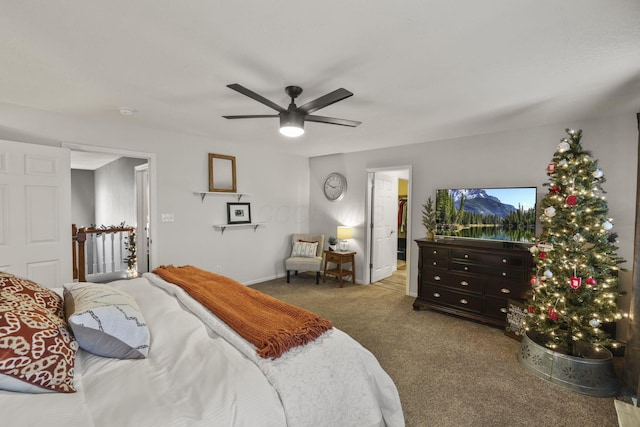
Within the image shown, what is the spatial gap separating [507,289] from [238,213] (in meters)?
3.89

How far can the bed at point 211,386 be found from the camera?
103 cm

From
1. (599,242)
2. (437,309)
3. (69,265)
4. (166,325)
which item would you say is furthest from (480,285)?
(69,265)

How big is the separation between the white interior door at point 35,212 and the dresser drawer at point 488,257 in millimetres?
4486

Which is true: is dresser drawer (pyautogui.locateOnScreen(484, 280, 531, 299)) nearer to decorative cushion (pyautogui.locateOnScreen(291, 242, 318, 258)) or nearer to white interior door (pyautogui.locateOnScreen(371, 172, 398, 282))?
white interior door (pyautogui.locateOnScreen(371, 172, 398, 282))

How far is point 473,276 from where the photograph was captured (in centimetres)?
365

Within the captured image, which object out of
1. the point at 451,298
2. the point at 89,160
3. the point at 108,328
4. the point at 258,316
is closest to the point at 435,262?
the point at 451,298

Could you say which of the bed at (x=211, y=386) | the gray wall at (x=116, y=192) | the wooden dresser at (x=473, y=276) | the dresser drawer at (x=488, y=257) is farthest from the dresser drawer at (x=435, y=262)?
the gray wall at (x=116, y=192)

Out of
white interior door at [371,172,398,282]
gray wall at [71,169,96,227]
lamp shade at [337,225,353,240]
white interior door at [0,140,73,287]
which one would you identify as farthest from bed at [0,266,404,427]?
gray wall at [71,169,96,227]

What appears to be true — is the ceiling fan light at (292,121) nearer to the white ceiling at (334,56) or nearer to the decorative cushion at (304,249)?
the white ceiling at (334,56)

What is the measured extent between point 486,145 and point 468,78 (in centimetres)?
198

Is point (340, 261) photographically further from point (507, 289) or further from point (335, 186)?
point (507, 289)

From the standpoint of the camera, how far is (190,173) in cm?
439

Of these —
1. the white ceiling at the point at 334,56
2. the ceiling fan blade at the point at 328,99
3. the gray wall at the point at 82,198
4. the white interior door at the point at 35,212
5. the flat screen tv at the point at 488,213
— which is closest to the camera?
the white ceiling at the point at 334,56

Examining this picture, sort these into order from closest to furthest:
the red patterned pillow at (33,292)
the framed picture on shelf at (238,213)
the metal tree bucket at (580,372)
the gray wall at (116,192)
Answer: the red patterned pillow at (33,292) < the metal tree bucket at (580,372) < the framed picture on shelf at (238,213) < the gray wall at (116,192)
